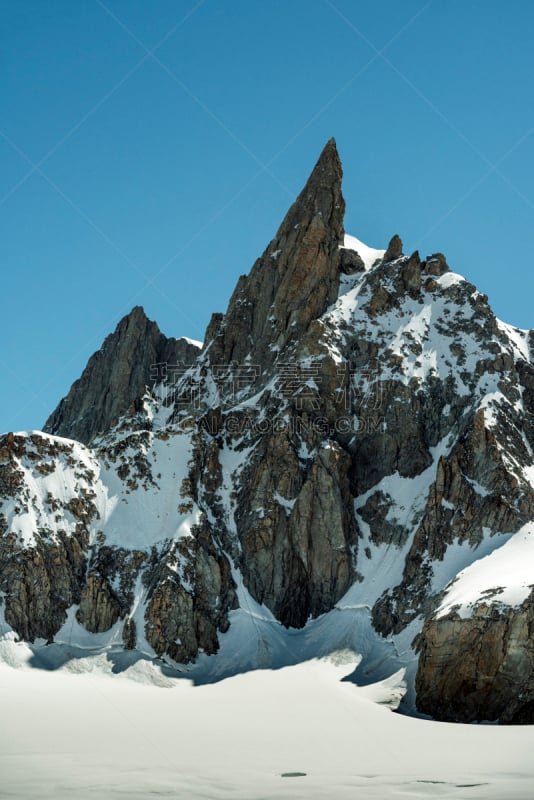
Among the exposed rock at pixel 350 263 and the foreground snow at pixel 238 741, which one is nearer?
the foreground snow at pixel 238 741

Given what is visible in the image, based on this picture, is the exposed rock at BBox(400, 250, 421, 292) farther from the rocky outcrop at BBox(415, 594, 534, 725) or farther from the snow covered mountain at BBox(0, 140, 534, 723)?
the rocky outcrop at BBox(415, 594, 534, 725)

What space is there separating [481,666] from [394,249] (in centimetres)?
7291

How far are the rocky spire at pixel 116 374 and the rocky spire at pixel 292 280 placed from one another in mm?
24823

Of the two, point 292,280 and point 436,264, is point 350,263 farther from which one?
point 436,264

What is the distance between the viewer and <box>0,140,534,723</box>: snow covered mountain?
306ft

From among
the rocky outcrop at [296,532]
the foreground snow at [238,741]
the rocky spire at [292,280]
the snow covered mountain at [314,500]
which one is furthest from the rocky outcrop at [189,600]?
the rocky spire at [292,280]

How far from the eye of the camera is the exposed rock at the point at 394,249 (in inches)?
5305

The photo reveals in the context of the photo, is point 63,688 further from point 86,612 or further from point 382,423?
point 382,423

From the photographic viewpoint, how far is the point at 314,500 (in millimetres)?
108125

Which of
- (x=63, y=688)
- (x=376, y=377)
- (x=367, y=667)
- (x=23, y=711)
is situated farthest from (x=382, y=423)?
(x=23, y=711)

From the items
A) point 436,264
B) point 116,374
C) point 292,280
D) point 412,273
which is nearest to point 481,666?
point 412,273

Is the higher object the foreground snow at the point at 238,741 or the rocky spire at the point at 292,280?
the rocky spire at the point at 292,280

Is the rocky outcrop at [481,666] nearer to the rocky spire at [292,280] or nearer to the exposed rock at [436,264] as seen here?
the rocky spire at [292,280]

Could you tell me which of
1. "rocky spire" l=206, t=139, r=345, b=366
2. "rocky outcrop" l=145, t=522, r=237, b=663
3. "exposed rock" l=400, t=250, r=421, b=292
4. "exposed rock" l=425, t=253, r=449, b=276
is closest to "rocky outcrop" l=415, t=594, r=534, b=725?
"rocky outcrop" l=145, t=522, r=237, b=663
